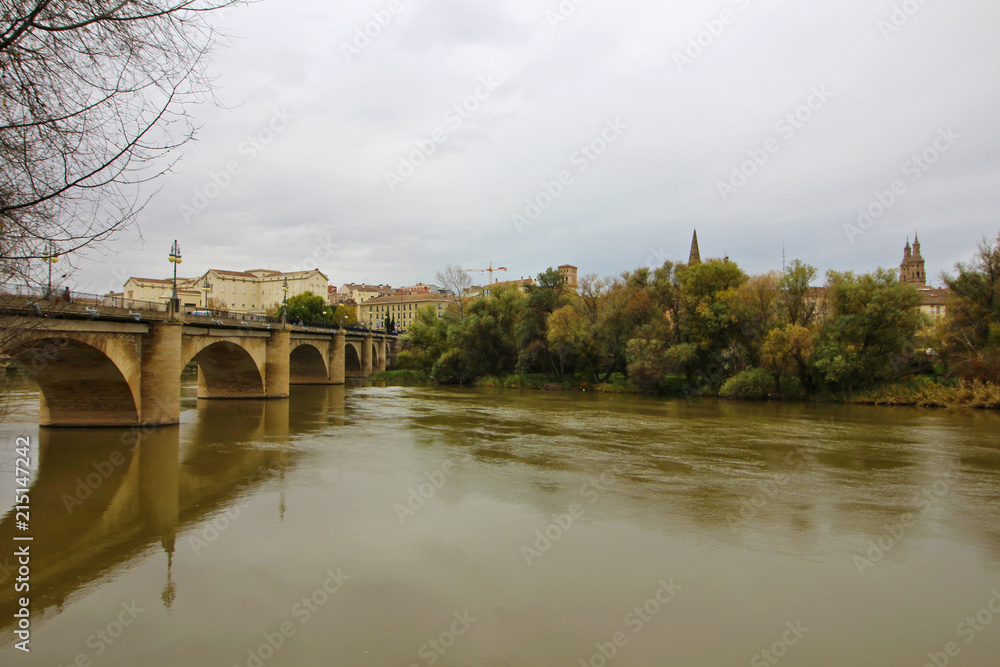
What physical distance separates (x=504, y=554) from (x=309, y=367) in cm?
4885

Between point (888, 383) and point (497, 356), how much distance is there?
107 ft

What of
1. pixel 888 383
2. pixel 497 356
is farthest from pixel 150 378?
pixel 888 383

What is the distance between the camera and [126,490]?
49.0 feet

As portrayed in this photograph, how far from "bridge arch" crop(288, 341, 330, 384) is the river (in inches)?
1271

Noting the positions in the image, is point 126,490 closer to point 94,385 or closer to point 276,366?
point 94,385

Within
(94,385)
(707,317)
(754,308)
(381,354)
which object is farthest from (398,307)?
(94,385)

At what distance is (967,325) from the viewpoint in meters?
37.8

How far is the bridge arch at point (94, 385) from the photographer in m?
20.8

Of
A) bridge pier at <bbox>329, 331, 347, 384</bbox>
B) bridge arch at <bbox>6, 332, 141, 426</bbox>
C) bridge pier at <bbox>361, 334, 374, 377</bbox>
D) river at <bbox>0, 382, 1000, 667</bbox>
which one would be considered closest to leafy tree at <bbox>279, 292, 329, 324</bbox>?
bridge pier at <bbox>361, 334, 374, 377</bbox>

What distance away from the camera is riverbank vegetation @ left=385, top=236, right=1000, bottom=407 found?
37.6 meters

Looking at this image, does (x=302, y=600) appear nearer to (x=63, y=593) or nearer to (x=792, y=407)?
(x=63, y=593)

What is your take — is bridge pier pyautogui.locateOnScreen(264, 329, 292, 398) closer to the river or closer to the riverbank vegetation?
the river

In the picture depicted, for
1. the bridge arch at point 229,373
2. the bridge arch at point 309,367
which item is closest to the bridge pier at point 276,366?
the bridge arch at point 229,373

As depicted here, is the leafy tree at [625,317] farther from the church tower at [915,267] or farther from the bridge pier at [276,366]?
the church tower at [915,267]
